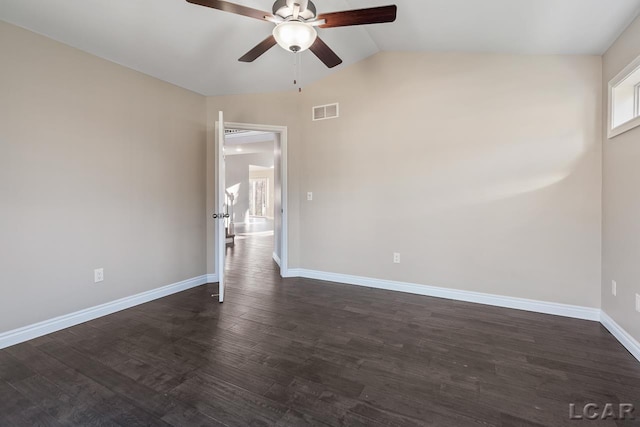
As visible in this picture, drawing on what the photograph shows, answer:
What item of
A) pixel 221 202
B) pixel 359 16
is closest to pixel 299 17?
pixel 359 16

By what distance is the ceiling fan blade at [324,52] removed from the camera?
2068 mm

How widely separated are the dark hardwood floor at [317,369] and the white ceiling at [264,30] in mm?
2493

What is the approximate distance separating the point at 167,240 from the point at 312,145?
2232 mm

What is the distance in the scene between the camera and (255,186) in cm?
1524

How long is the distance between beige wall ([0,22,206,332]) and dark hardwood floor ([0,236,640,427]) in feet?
1.33

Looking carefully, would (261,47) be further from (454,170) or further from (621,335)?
(621,335)

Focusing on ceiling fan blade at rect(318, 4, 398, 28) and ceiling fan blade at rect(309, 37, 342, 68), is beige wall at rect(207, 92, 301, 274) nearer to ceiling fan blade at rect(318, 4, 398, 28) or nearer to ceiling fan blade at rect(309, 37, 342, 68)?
ceiling fan blade at rect(309, 37, 342, 68)

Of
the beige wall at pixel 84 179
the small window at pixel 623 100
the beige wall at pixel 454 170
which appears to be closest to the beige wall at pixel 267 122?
the beige wall at pixel 454 170

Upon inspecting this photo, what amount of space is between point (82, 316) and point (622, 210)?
4.69 m

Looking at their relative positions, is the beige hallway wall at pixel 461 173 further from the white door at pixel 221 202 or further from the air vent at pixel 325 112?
the white door at pixel 221 202

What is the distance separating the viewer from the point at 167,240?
3.33 metres

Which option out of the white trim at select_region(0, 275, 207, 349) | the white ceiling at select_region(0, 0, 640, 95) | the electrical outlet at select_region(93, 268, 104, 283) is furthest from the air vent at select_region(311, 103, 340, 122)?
the electrical outlet at select_region(93, 268, 104, 283)

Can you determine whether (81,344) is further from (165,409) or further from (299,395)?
(299,395)

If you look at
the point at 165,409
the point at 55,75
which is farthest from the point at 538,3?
the point at 55,75
